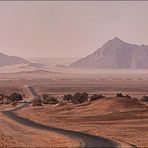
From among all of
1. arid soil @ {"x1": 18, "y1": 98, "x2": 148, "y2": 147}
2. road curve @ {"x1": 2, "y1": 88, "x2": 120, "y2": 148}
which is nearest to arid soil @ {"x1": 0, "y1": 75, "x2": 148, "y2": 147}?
arid soil @ {"x1": 18, "y1": 98, "x2": 148, "y2": 147}

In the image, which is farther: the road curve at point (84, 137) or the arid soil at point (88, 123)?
the arid soil at point (88, 123)

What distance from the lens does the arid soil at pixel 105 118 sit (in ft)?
252

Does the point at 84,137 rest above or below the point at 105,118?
below

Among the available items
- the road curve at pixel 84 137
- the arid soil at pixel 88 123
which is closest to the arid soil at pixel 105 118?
the arid soil at pixel 88 123

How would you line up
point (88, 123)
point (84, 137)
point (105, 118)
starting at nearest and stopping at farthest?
1. point (84, 137)
2. point (88, 123)
3. point (105, 118)

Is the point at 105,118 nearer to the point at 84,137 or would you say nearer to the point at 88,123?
the point at 88,123

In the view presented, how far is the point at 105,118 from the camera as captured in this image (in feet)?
344

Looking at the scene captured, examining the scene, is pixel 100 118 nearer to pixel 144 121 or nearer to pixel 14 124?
pixel 144 121

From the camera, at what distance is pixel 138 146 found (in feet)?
204

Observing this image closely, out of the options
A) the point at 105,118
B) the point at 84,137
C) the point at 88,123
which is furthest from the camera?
the point at 105,118

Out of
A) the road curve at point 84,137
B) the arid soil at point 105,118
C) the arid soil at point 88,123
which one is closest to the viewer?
the road curve at point 84,137

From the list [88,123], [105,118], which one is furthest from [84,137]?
[105,118]

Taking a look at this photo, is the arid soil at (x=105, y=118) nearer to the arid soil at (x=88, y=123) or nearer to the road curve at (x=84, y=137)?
the arid soil at (x=88, y=123)

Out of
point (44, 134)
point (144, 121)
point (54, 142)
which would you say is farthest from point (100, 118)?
point (54, 142)
